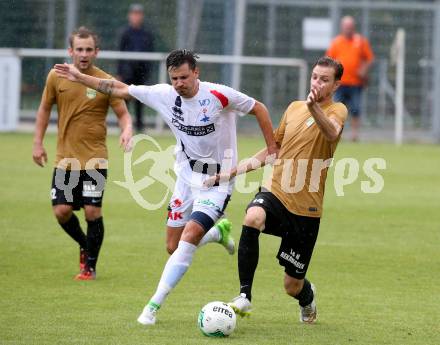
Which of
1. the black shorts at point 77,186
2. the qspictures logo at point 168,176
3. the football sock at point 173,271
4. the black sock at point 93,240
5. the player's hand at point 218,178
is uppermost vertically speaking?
the player's hand at point 218,178

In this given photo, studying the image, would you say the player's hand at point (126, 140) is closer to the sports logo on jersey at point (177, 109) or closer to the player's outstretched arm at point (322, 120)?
the sports logo on jersey at point (177, 109)

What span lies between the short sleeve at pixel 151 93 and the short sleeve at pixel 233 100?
392 millimetres

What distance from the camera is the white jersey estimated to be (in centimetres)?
833

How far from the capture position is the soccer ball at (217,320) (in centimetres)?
726

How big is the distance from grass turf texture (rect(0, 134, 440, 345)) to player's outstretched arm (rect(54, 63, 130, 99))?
5.50 feet

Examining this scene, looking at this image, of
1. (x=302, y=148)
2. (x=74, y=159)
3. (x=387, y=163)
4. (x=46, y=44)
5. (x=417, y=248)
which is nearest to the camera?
(x=302, y=148)

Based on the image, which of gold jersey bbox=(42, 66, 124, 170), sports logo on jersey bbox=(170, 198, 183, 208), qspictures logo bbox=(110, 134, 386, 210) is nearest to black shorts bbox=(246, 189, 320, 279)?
sports logo on jersey bbox=(170, 198, 183, 208)

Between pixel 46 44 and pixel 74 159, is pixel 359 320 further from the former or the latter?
pixel 46 44

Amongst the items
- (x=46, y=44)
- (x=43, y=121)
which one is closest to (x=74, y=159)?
(x=43, y=121)

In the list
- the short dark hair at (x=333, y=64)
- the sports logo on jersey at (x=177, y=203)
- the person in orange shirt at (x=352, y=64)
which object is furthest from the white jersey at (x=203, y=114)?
the person in orange shirt at (x=352, y=64)

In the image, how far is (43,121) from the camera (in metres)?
10.0

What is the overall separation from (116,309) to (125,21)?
770 inches

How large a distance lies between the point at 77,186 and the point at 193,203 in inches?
66.2

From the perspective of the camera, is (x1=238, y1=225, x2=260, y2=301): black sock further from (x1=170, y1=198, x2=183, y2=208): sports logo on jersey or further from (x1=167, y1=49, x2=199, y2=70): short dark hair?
(x1=167, y1=49, x2=199, y2=70): short dark hair
